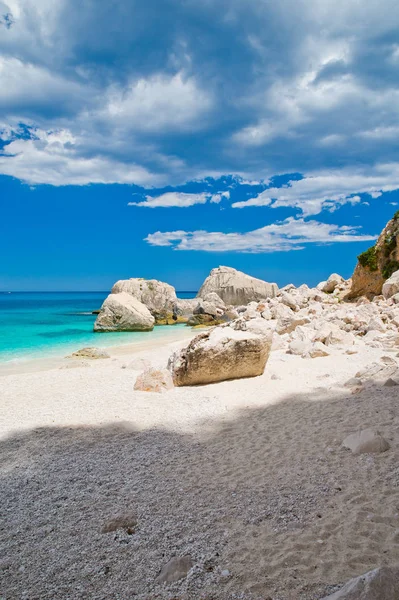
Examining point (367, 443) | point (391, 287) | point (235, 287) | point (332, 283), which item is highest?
point (235, 287)

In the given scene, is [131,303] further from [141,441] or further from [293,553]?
[293,553]

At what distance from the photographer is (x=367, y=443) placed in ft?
15.8

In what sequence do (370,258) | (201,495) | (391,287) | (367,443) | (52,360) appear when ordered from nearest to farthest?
(201,495) < (367,443) < (52,360) < (391,287) < (370,258)

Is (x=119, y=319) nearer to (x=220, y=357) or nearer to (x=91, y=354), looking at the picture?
(x=91, y=354)

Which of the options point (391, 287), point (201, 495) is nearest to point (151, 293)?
point (391, 287)

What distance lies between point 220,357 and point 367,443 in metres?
4.61

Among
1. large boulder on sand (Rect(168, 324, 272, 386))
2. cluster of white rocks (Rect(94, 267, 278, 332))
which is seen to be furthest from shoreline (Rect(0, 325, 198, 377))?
large boulder on sand (Rect(168, 324, 272, 386))

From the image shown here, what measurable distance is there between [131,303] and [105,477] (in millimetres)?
23220

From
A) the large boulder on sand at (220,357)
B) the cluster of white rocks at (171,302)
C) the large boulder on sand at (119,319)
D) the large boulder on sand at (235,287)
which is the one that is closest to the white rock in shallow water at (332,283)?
the cluster of white rocks at (171,302)

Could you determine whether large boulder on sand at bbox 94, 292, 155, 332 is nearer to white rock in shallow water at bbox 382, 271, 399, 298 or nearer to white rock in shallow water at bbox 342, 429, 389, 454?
white rock in shallow water at bbox 382, 271, 399, 298

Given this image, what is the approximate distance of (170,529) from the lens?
3.65m

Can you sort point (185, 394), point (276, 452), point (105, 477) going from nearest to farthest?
point (105, 477) → point (276, 452) → point (185, 394)

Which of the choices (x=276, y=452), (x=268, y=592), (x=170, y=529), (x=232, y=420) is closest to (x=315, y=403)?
(x=232, y=420)

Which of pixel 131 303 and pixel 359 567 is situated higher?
pixel 131 303
